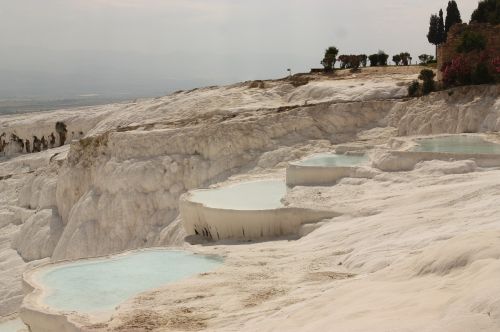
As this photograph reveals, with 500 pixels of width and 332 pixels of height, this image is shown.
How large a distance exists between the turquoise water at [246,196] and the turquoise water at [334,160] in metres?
0.99

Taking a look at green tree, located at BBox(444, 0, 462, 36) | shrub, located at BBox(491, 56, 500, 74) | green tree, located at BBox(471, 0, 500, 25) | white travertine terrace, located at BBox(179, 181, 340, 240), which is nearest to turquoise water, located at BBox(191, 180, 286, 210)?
white travertine terrace, located at BBox(179, 181, 340, 240)

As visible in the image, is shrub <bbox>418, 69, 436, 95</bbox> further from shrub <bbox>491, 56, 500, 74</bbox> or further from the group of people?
the group of people

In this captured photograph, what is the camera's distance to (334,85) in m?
27.8

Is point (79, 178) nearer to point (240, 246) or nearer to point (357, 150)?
point (357, 150)

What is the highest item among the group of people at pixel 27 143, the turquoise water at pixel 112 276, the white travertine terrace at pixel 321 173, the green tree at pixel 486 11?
the green tree at pixel 486 11

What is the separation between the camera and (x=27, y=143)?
153ft

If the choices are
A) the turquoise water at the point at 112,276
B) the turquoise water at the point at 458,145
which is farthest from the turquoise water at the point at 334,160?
the turquoise water at the point at 112,276

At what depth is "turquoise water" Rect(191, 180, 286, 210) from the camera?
15008 mm

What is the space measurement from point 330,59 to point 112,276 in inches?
1010

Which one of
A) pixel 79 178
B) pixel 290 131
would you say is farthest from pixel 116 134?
pixel 290 131

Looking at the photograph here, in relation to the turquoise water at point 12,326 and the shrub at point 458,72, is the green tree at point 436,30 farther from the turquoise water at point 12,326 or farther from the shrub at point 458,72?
the turquoise water at point 12,326

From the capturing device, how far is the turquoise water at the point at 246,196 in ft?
49.2

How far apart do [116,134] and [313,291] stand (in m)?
18.8

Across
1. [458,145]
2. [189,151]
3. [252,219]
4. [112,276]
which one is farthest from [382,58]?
[112,276]
